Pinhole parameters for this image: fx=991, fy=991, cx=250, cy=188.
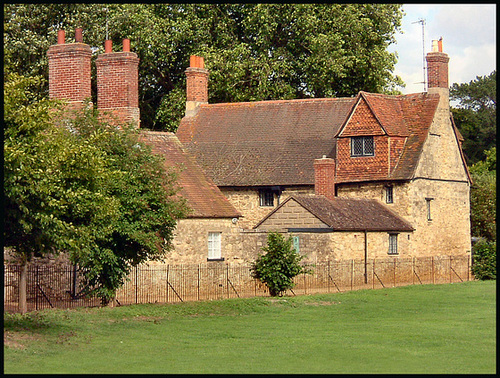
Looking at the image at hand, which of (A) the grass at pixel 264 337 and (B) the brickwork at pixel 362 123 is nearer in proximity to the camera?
(A) the grass at pixel 264 337

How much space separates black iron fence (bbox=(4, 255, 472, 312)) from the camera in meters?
33.9

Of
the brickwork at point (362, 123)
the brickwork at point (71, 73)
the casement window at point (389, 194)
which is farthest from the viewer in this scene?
the brickwork at point (362, 123)

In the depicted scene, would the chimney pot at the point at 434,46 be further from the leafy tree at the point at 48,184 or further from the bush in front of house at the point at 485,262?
the leafy tree at the point at 48,184

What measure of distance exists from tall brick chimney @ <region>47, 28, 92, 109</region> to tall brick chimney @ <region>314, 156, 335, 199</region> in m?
13.1

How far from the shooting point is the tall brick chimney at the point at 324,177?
44.6 m

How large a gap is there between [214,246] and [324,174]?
7572 mm

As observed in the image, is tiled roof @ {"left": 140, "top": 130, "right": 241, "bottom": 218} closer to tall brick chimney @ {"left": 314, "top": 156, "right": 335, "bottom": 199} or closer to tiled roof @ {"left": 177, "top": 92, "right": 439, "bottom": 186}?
tall brick chimney @ {"left": 314, "top": 156, "right": 335, "bottom": 199}

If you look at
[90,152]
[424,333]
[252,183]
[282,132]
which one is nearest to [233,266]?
[252,183]

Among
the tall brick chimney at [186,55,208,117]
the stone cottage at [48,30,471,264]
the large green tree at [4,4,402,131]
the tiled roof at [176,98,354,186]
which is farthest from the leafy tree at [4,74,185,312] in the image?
the large green tree at [4,4,402,131]

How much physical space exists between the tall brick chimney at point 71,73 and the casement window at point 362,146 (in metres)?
16.4

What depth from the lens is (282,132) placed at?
5066 cm

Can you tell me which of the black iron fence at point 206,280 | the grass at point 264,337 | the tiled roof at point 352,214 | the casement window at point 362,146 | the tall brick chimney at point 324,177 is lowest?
the grass at point 264,337

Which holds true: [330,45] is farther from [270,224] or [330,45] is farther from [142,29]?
[270,224]

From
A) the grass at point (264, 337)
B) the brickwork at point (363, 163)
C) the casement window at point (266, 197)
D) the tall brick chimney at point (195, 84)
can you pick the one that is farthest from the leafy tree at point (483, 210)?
the grass at point (264, 337)
